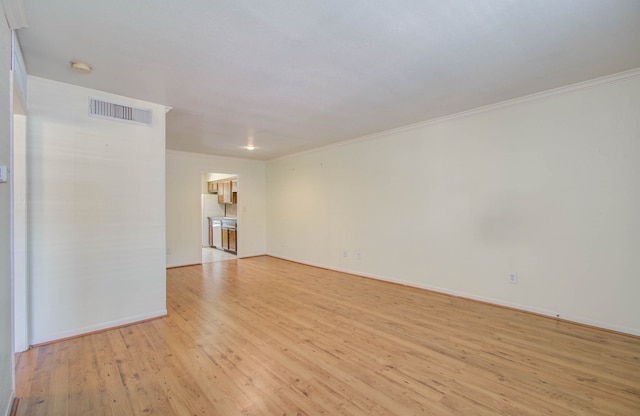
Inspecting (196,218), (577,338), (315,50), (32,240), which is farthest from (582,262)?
(196,218)

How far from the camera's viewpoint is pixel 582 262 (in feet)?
9.84

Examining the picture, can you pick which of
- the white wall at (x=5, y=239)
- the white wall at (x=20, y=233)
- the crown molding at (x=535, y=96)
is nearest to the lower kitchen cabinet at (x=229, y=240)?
the crown molding at (x=535, y=96)

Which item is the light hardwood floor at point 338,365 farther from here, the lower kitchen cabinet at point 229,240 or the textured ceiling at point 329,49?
the lower kitchen cabinet at point 229,240

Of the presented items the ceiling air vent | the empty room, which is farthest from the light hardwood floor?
the ceiling air vent

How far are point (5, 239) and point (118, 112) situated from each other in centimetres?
188

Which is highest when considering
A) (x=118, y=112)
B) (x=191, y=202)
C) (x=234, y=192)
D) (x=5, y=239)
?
(x=118, y=112)

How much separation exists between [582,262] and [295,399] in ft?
10.3

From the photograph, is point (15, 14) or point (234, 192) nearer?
point (15, 14)

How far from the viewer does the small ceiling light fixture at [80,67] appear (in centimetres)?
244

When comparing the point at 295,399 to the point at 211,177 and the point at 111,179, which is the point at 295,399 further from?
the point at 211,177

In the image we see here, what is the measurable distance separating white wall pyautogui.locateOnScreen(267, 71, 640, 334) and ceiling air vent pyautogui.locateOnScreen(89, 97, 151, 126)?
11.0ft

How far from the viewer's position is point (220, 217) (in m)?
8.85

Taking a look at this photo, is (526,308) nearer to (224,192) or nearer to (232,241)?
(232,241)

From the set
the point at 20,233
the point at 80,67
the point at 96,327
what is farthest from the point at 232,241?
the point at 80,67
